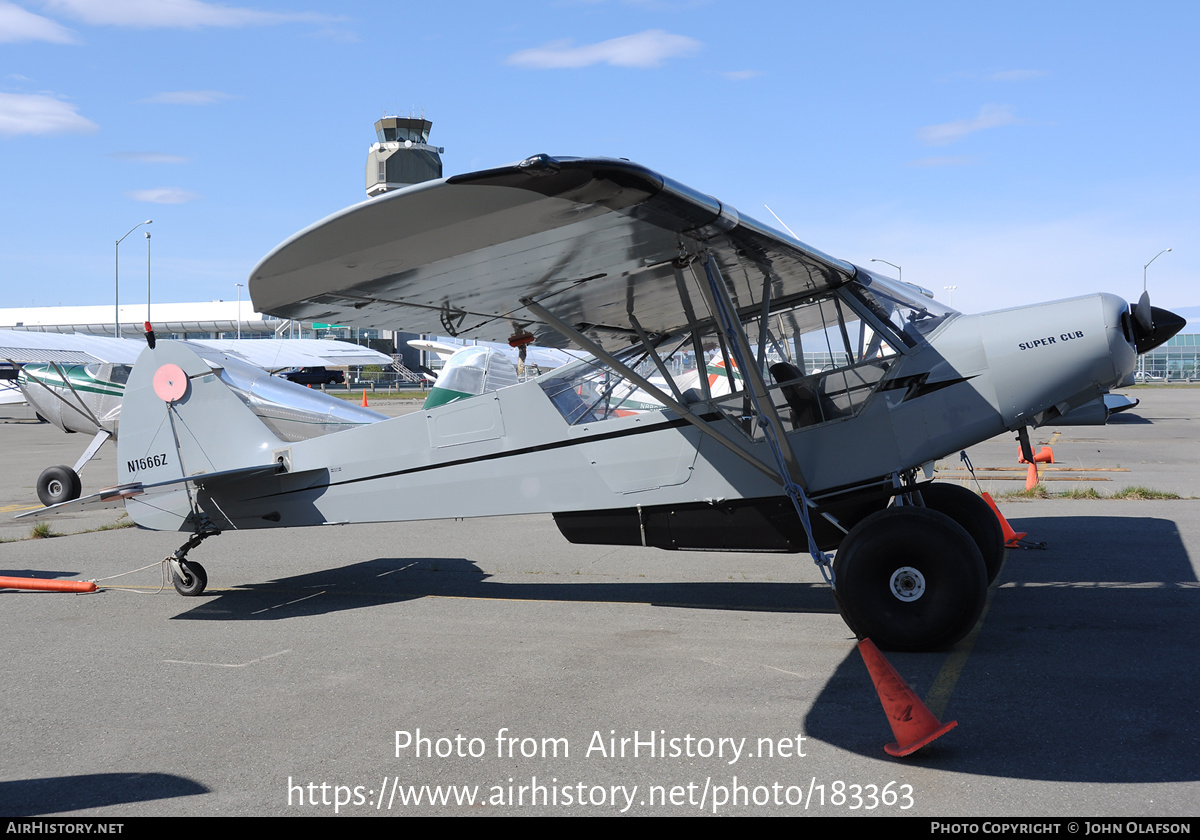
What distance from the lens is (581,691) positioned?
16.3 ft

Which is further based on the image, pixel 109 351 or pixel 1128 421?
pixel 1128 421

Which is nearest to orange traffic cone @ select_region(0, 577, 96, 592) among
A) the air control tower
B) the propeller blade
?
the propeller blade

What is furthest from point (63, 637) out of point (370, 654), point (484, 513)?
point (484, 513)

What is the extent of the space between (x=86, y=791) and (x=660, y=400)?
12.6ft

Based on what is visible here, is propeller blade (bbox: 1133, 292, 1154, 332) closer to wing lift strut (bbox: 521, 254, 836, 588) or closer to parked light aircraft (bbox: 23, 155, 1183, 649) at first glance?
parked light aircraft (bbox: 23, 155, 1183, 649)

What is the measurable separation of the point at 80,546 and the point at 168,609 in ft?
13.1

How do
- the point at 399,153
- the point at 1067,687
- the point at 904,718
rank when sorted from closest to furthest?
the point at 904,718 → the point at 1067,687 → the point at 399,153

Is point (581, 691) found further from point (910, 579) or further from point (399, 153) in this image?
point (399, 153)

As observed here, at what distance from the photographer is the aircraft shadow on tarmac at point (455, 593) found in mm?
7070

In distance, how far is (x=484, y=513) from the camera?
6.97 m

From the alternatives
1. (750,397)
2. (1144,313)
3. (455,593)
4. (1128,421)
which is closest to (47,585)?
(455,593)

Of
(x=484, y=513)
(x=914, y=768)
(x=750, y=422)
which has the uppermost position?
(x=750, y=422)

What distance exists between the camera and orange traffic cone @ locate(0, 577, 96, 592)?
7.99m
